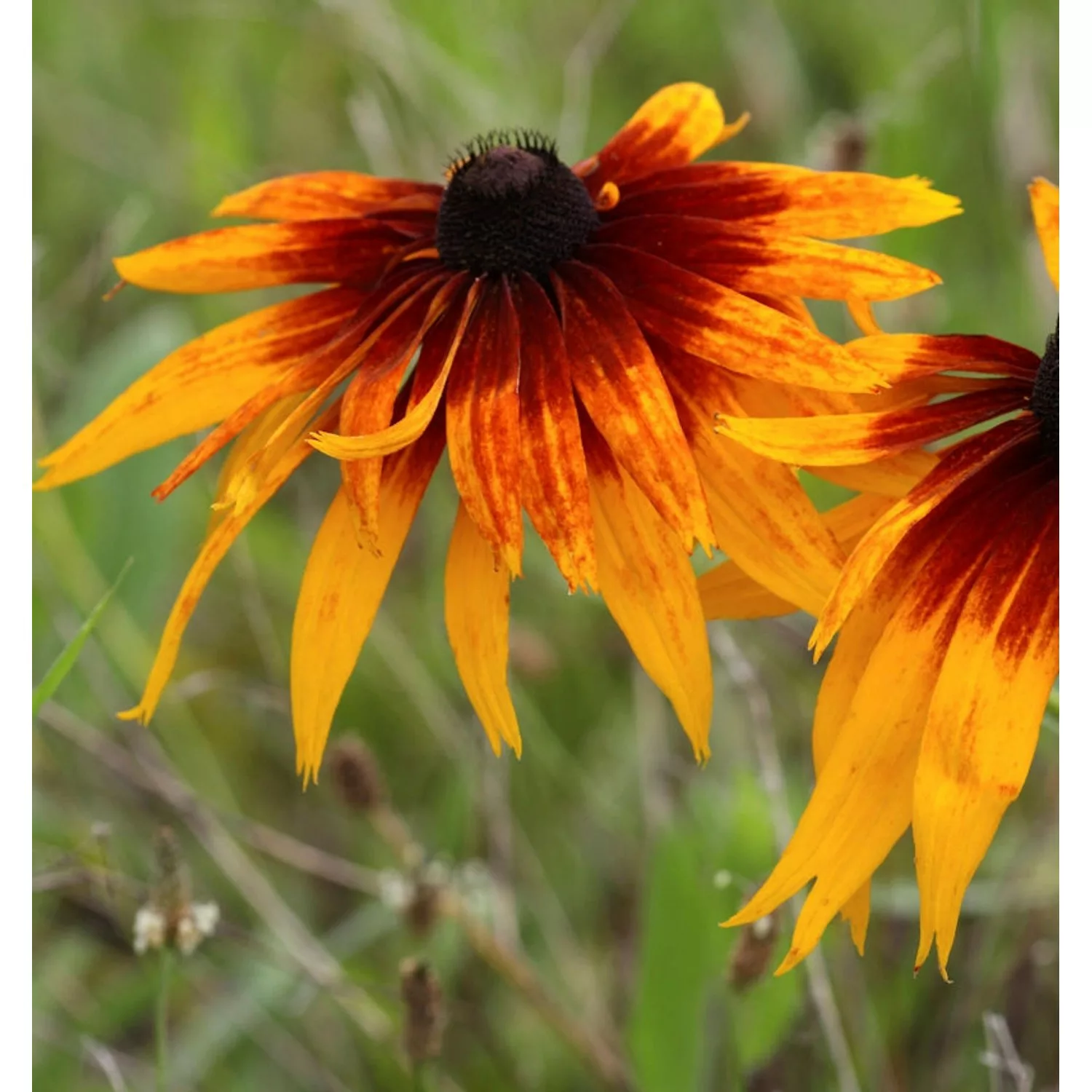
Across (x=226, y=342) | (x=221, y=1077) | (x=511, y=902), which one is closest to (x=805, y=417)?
(x=226, y=342)

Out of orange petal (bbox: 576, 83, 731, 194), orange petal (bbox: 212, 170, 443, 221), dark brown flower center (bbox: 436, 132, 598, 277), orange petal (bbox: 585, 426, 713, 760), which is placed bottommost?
orange petal (bbox: 585, 426, 713, 760)

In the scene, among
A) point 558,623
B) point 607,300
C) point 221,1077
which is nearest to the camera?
point 607,300

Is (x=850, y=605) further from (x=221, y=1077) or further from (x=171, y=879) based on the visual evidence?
(x=221, y=1077)

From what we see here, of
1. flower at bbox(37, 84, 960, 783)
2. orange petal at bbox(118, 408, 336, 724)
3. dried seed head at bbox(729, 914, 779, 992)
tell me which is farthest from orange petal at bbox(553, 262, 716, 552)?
dried seed head at bbox(729, 914, 779, 992)

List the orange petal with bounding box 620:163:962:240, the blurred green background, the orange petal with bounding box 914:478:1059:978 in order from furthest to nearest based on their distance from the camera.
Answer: the blurred green background < the orange petal with bounding box 620:163:962:240 < the orange petal with bounding box 914:478:1059:978

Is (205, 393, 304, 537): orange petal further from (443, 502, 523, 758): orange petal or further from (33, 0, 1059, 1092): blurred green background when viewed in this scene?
(33, 0, 1059, 1092): blurred green background

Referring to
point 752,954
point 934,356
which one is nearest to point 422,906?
point 752,954

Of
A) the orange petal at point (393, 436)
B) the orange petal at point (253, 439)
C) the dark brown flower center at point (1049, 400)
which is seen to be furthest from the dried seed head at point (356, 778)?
the dark brown flower center at point (1049, 400)
